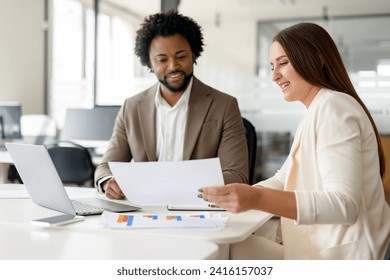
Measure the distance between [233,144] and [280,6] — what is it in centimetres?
290

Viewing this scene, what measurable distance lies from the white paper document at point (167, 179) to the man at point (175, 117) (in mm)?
682

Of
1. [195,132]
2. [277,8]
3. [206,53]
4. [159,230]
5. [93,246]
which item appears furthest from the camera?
[206,53]

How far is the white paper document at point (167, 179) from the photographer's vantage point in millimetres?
1215

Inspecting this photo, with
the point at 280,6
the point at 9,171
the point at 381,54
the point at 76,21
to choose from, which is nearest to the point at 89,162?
the point at 9,171

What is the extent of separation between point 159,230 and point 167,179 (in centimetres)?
14

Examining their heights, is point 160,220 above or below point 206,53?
below

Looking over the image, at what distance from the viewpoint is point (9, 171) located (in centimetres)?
401

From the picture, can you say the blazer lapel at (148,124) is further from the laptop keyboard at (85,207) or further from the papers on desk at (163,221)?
the papers on desk at (163,221)

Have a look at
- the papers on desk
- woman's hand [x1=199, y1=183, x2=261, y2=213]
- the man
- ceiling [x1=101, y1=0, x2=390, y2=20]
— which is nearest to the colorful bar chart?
the papers on desk

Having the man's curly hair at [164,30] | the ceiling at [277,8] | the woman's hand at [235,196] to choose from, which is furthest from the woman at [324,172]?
the ceiling at [277,8]

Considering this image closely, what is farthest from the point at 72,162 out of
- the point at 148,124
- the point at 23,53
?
the point at 23,53

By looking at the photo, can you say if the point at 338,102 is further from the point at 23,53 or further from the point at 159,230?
the point at 23,53

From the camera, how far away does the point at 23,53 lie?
220 inches
